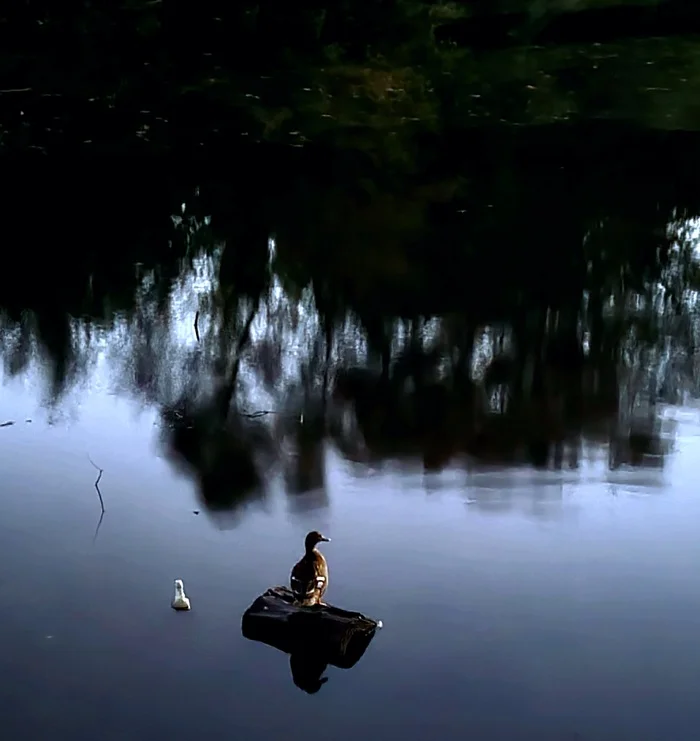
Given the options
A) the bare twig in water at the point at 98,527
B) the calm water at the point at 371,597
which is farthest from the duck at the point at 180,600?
the bare twig in water at the point at 98,527

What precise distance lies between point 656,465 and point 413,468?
2109 mm

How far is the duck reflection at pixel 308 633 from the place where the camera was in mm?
6469

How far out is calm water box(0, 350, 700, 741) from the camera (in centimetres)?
637

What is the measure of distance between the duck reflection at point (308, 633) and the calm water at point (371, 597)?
9cm

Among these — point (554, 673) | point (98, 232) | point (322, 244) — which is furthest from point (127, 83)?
point (554, 673)

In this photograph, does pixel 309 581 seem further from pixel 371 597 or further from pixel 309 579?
pixel 371 597

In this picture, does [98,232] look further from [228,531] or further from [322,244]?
[228,531]

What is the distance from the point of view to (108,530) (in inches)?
328

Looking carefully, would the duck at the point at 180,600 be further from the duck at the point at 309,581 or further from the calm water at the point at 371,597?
the duck at the point at 309,581

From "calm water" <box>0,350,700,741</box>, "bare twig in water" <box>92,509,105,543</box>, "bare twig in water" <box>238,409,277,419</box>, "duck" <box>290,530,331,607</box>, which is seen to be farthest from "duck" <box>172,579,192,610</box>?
"bare twig in water" <box>238,409,277,419</box>

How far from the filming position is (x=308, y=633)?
6.50 meters

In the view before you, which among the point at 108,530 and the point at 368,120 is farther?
the point at 368,120

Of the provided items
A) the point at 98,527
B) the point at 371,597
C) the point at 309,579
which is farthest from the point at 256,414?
the point at 309,579

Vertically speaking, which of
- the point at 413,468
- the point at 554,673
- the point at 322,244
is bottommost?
the point at 554,673
